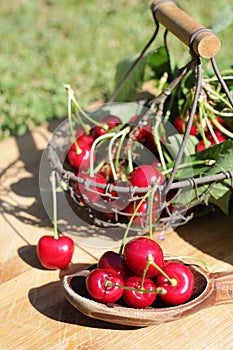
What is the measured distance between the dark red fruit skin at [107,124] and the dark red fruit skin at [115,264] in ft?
1.10

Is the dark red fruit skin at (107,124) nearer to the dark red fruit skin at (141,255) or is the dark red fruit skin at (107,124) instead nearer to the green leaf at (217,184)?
the green leaf at (217,184)

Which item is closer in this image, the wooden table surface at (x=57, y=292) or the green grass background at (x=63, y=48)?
the wooden table surface at (x=57, y=292)

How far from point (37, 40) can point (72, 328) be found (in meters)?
1.81

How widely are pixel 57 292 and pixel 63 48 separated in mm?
1560

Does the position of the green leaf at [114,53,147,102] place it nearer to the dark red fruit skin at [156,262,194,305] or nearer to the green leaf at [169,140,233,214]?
the green leaf at [169,140,233,214]

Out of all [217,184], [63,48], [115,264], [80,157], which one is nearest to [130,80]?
[80,157]

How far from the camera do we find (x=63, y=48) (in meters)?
2.44

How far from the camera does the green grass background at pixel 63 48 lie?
209cm

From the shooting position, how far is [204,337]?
0.96 meters

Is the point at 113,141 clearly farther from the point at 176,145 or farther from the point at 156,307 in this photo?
the point at 156,307

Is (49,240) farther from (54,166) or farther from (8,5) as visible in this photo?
(8,5)

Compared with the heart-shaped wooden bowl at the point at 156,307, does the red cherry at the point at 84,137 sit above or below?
above

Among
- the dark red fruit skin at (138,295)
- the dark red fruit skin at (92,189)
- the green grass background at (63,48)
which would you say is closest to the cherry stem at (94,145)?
the dark red fruit skin at (92,189)

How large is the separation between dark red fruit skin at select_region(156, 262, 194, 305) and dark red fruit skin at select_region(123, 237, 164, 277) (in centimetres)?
2
